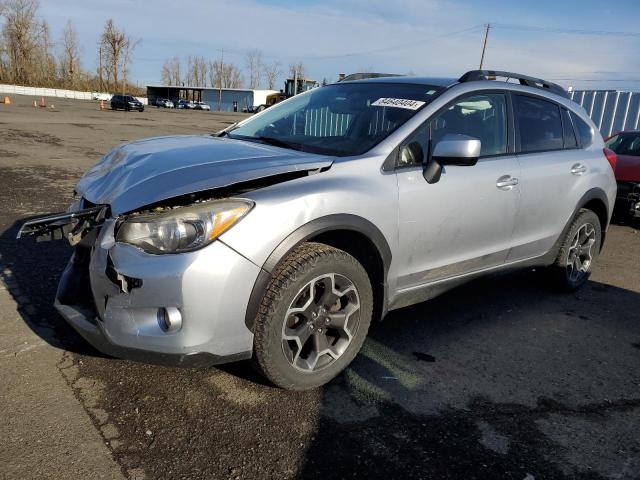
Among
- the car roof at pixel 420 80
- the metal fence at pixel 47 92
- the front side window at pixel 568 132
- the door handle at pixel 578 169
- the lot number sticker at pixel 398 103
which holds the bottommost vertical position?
the door handle at pixel 578 169

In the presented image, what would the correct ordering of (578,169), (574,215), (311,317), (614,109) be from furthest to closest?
(614,109), (574,215), (578,169), (311,317)

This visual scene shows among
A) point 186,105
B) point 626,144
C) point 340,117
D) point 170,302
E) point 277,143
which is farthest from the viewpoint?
point 186,105

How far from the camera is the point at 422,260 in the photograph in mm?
3283

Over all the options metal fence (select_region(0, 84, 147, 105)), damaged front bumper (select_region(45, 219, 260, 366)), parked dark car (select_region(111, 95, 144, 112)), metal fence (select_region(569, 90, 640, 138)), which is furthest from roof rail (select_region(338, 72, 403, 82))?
metal fence (select_region(0, 84, 147, 105))

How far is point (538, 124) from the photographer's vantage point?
4.19m

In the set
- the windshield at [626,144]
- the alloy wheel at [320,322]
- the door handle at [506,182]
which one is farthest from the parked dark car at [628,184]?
the alloy wheel at [320,322]

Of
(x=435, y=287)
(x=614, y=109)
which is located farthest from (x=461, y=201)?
(x=614, y=109)

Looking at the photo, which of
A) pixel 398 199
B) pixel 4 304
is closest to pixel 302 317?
pixel 398 199

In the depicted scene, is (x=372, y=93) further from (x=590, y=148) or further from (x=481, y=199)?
(x=590, y=148)

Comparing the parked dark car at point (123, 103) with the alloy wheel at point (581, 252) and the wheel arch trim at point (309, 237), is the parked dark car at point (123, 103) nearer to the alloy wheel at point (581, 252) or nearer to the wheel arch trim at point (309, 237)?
the alloy wheel at point (581, 252)

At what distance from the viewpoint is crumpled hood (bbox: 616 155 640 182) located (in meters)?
7.75

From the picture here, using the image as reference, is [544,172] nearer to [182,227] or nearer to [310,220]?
[310,220]

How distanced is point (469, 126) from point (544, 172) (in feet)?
2.77

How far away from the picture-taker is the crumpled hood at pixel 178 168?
2.54m
